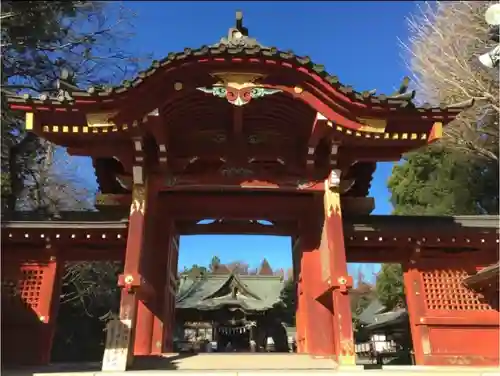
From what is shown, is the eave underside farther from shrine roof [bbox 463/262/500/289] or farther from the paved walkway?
the paved walkway

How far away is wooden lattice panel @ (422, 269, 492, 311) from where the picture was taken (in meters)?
8.34

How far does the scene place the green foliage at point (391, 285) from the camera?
829 inches

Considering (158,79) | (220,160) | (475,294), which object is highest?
(158,79)

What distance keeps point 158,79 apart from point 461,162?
15435mm

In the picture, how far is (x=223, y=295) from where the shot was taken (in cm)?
2430

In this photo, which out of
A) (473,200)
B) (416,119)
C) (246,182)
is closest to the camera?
(416,119)

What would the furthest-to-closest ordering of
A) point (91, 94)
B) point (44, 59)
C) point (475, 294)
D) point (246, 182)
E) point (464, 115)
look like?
point (464, 115), point (44, 59), point (475, 294), point (246, 182), point (91, 94)

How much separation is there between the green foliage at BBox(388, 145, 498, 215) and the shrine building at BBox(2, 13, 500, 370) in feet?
33.7

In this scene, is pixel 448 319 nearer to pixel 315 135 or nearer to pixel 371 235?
pixel 371 235

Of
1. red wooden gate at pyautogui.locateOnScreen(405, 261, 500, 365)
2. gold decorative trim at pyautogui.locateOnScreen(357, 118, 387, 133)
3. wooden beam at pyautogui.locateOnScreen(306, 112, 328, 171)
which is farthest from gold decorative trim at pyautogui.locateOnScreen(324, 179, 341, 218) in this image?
red wooden gate at pyautogui.locateOnScreen(405, 261, 500, 365)

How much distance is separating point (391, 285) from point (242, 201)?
15498 millimetres

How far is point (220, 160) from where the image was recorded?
7707 millimetres

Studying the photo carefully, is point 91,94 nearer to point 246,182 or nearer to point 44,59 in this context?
point 246,182

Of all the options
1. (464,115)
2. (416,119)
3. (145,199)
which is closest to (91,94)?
(145,199)
